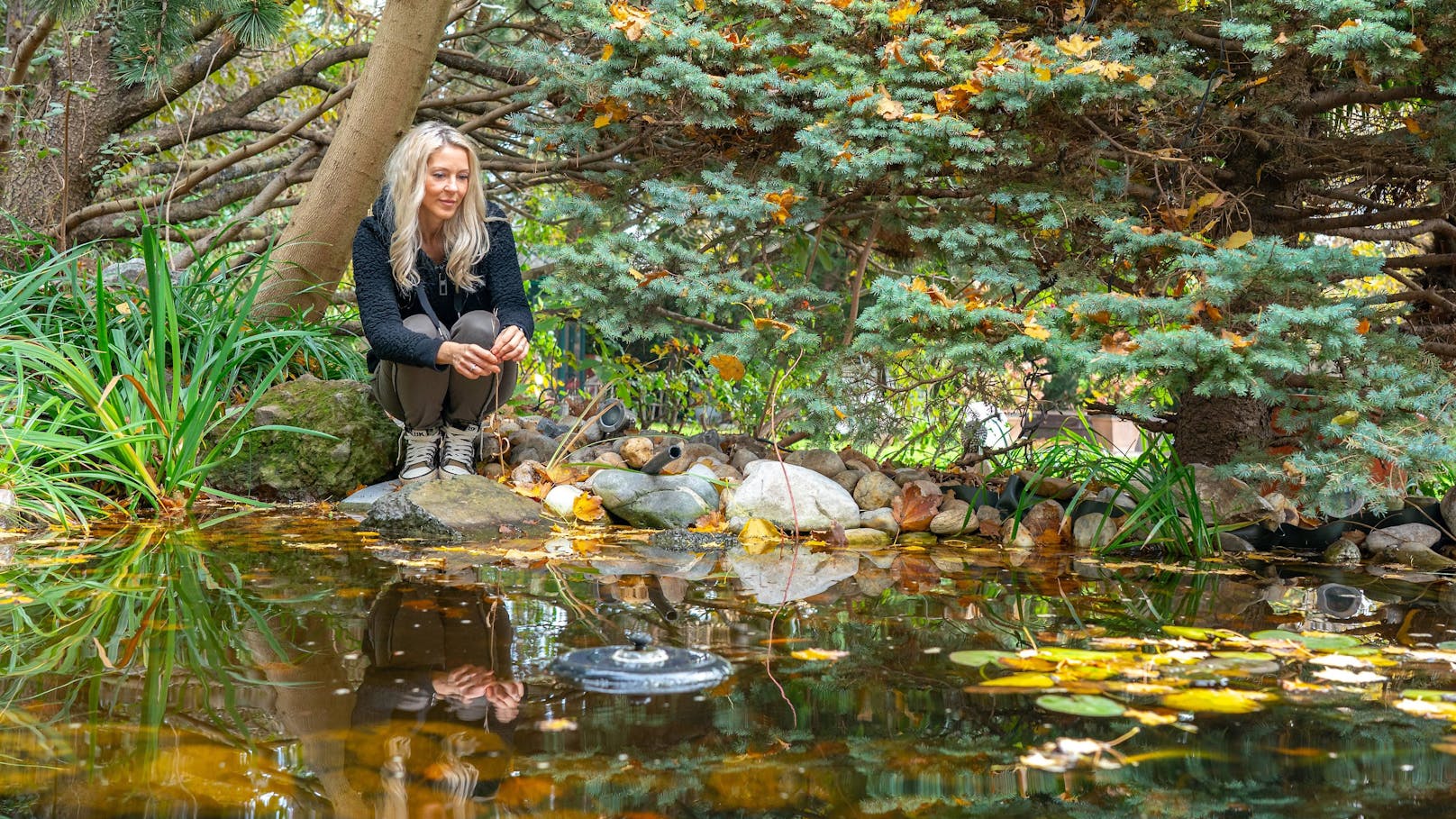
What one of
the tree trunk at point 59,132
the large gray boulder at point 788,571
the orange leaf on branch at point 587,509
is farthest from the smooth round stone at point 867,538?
the tree trunk at point 59,132

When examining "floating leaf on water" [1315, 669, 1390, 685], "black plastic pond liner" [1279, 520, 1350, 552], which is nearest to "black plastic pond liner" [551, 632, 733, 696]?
"floating leaf on water" [1315, 669, 1390, 685]

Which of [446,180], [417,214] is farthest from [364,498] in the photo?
[446,180]

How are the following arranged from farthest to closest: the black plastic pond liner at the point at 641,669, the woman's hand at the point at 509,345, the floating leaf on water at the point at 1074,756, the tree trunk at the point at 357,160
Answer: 1. the tree trunk at the point at 357,160
2. the woman's hand at the point at 509,345
3. the black plastic pond liner at the point at 641,669
4. the floating leaf on water at the point at 1074,756

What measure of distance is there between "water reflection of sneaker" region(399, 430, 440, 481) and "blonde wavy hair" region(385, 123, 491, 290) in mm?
544

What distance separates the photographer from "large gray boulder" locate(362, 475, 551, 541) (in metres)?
3.25

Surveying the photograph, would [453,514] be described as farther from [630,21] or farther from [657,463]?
[630,21]

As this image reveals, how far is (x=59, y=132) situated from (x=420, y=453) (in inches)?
122

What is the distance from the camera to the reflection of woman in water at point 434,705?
4.22 feet

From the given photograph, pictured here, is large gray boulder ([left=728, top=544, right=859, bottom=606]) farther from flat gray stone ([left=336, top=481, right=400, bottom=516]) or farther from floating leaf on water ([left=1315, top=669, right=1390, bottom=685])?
flat gray stone ([left=336, top=481, right=400, bottom=516])

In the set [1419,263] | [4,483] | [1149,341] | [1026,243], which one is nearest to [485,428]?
[4,483]

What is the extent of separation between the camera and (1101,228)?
3473 millimetres

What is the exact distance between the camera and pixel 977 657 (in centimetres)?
A: 192

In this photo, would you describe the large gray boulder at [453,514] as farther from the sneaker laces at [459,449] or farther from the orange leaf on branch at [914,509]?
the orange leaf on branch at [914,509]

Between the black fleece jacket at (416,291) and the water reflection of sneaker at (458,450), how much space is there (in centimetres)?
39
